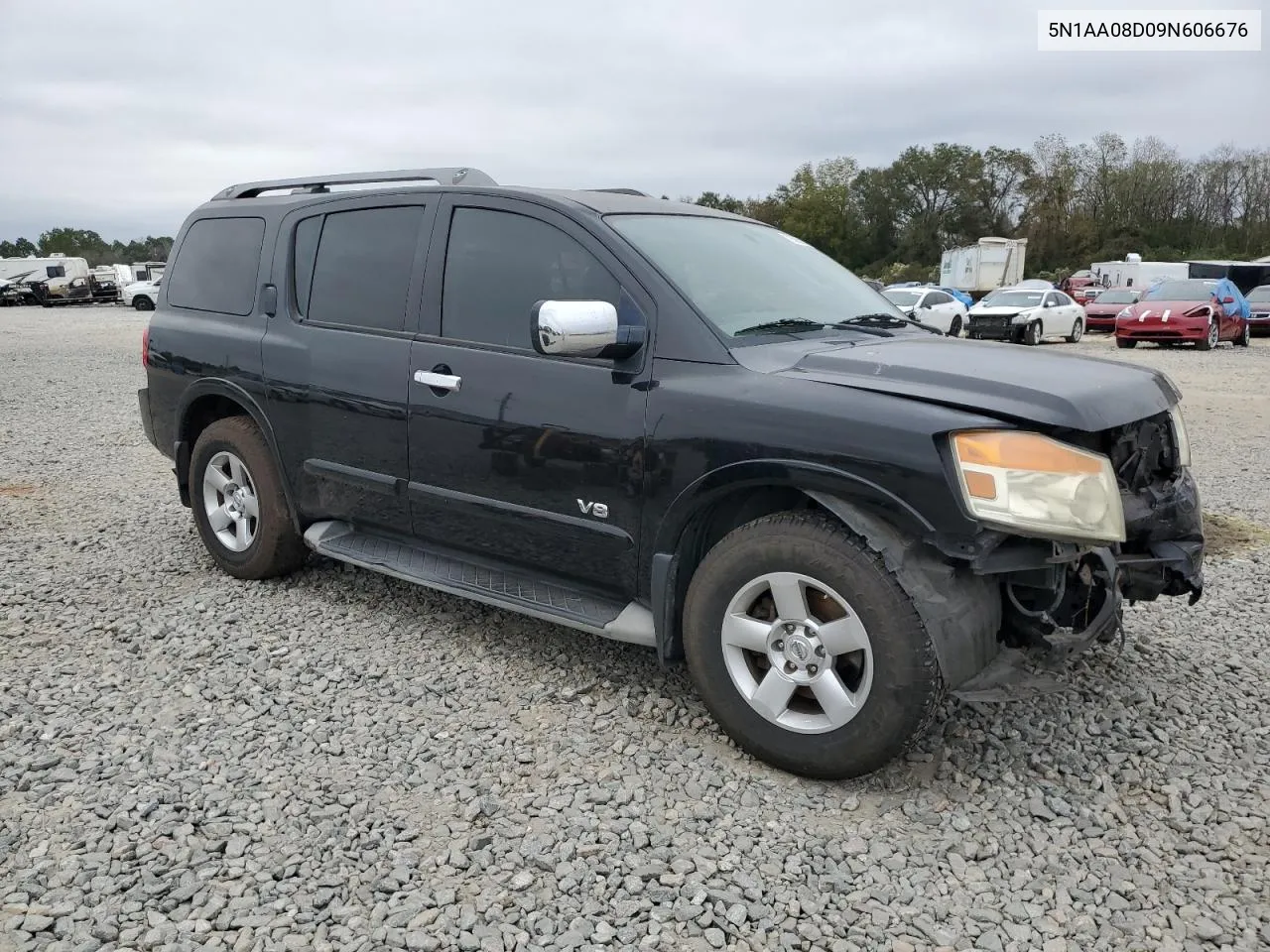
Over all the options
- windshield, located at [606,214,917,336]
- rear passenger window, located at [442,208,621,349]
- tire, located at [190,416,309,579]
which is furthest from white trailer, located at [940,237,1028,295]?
rear passenger window, located at [442,208,621,349]

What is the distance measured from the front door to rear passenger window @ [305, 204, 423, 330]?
19 centimetres

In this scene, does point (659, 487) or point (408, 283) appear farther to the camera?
point (408, 283)

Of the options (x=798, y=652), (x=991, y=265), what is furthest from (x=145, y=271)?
(x=798, y=652)

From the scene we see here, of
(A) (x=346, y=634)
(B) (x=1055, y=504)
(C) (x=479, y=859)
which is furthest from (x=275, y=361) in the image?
(B) (x=1055, y=504)

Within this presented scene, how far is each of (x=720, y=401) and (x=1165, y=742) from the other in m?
1.88

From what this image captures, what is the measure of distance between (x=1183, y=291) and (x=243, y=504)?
21019mm

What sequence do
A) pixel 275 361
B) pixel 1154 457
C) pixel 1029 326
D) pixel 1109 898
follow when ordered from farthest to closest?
A: pixel 1029 326
pixel 275 361
pixel 1154 457
pixel 1109 898

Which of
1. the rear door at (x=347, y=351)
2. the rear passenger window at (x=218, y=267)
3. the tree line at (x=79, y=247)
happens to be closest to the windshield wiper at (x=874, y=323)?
the rear door at (x=347, y=351)

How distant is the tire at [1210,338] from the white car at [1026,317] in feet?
10.6

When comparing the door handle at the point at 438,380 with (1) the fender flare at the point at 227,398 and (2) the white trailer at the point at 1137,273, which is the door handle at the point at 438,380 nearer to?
(1) the fender flare at the point at 227,398

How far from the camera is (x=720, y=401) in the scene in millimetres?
3100

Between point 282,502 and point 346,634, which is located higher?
point 282,502

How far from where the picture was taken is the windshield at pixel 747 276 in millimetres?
3471

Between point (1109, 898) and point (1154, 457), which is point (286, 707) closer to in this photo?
point (1109, 898)
